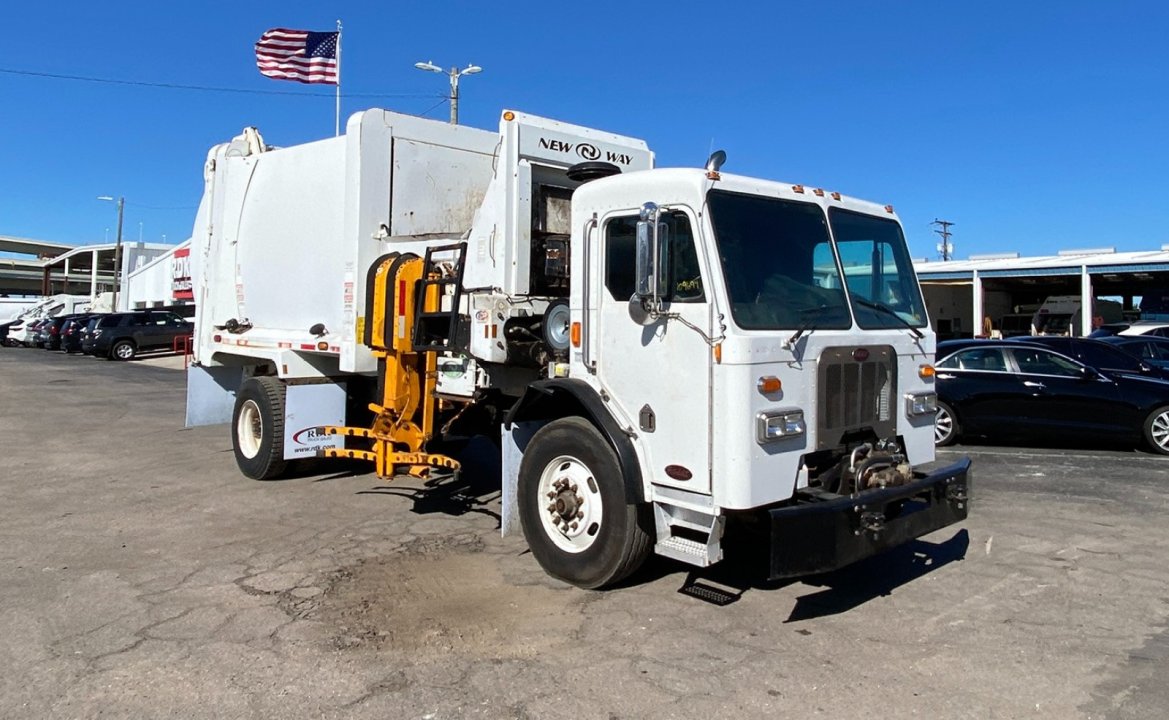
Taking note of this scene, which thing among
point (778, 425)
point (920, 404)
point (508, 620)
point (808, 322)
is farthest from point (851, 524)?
point (508, 620)

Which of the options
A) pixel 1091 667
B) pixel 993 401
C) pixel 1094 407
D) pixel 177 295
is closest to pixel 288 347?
pixel 1091 667

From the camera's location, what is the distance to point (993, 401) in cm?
1140

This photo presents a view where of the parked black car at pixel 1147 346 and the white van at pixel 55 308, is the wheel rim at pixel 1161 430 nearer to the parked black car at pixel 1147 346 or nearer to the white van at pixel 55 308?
the parked black car at pixel 1147 346

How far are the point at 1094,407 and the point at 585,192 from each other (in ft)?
28.2

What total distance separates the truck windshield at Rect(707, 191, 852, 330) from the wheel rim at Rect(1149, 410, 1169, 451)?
7.91 metres

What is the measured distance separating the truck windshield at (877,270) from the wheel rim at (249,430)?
609 centimetres

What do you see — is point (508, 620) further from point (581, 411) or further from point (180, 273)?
point (180, 273)

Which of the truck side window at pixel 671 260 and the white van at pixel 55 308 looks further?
the white van at pixel 55 308

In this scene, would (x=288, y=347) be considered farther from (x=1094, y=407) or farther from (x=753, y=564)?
(x=1094, y=407)

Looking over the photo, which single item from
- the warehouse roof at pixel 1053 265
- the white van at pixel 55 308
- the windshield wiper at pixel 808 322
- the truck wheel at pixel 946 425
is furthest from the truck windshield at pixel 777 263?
the white van at pixel 55 308

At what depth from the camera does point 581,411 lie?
18.2ft

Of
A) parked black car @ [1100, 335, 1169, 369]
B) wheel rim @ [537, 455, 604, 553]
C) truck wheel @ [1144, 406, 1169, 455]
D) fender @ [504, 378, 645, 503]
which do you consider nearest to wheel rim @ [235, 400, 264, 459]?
fender @ [504, 378, 645, 503]

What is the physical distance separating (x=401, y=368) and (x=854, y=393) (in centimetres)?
376

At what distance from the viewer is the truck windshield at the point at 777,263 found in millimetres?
4711
